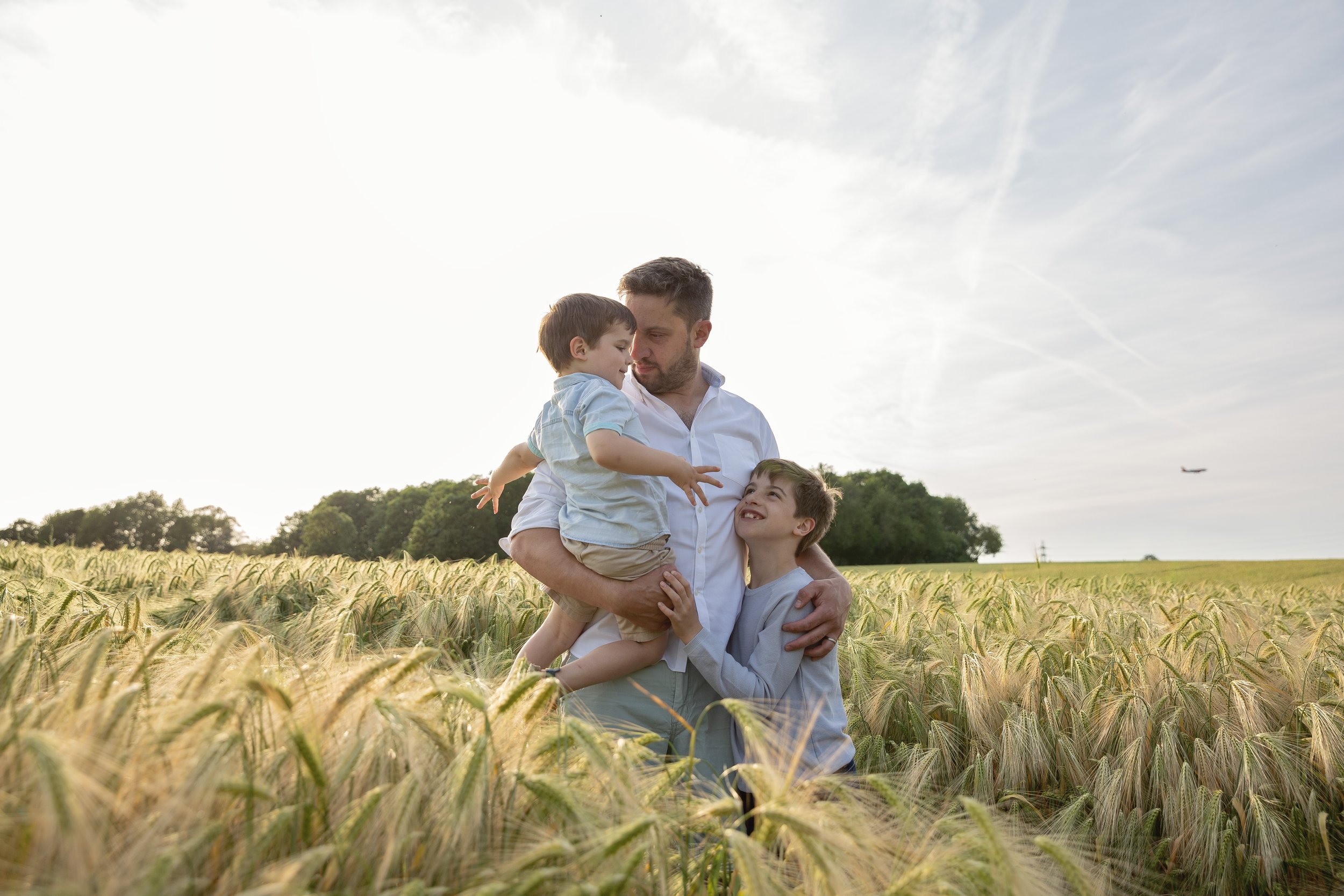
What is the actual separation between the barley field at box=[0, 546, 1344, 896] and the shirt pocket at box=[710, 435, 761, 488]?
3.98ft

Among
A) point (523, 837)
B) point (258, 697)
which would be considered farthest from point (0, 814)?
point (523, 837)

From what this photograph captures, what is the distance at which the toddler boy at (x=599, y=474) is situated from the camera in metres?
2.75

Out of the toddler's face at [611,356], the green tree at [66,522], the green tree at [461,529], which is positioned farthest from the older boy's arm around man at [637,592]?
the green tree at [66,522]

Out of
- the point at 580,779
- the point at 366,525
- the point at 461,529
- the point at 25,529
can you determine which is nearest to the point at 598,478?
the point at 580,779

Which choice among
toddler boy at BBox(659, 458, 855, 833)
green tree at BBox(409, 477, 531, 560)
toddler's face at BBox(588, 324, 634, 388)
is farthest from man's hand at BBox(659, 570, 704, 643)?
green tree at BBox(409, 477, 531, 560)

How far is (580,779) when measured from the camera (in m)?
1.55

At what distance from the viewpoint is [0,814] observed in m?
1.06

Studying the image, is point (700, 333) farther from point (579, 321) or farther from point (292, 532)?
point (292, 532)

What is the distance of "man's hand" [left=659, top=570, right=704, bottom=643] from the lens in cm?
265

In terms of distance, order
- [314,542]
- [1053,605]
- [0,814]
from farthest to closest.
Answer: [314,542]
[1053,605]
[0,814]

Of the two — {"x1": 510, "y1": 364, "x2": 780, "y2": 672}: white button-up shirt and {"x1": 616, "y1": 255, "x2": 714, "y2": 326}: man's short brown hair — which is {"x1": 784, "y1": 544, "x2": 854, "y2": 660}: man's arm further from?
{"x1": 616, "y1": 255, "x2": 714, "y2": 326}: man's short brown hair

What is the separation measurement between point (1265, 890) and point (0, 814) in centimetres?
363

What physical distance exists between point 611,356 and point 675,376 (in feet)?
1.30

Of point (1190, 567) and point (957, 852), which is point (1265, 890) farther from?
point (1190, 567)
